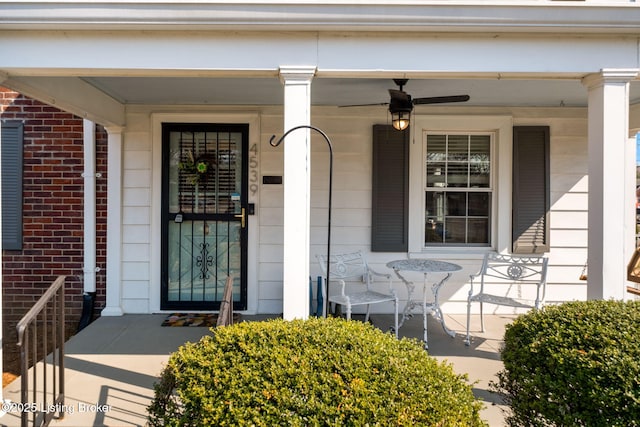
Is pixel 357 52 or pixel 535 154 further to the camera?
pixel 535 154

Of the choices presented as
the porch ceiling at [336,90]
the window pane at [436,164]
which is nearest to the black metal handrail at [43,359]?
the porch ceiling at [336,90]

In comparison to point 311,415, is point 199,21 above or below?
above

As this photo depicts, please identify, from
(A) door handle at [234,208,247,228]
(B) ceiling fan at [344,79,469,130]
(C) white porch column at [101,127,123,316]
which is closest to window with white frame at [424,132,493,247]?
(B) ceiling fan at [344,79,469,130]

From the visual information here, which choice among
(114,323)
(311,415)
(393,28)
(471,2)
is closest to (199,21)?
(393,28)

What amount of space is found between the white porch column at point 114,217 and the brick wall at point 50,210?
157 millimetres

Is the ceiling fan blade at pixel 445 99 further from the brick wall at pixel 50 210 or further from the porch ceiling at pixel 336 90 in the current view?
the brick wall at pixel 50 210

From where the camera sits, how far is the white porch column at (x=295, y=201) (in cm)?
253

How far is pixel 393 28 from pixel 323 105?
6.52 ft

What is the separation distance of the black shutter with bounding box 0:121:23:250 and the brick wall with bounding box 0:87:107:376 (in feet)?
0.19

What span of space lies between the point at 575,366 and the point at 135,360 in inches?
121

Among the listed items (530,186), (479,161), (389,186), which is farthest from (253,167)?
(530,186)

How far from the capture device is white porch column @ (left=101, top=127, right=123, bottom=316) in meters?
4.26

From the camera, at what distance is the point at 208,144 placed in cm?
443

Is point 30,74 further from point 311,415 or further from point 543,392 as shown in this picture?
point 543,392
